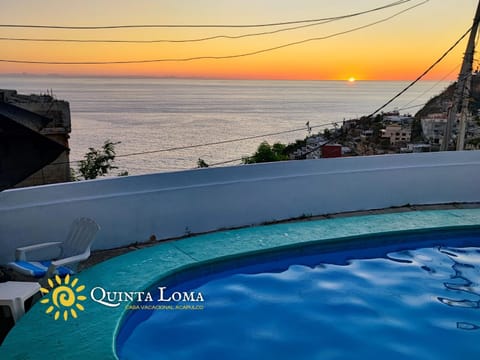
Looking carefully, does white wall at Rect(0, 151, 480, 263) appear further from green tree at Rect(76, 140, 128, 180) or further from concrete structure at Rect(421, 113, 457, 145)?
green tree at Rect(76, 140, 128, 180)

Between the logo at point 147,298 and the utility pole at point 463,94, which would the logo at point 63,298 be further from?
the utility pole at point 463,94

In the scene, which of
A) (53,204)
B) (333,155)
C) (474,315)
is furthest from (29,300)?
(333,155)

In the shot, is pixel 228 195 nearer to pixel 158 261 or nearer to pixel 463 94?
pixel 158 261

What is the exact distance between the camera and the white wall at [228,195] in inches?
182

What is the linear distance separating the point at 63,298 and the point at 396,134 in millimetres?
10232

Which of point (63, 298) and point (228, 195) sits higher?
point (228, 195)

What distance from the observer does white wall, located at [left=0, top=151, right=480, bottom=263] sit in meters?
4.63

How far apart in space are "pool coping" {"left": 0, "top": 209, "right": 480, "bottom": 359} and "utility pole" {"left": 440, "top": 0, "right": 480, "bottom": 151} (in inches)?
111

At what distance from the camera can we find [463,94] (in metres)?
8.70

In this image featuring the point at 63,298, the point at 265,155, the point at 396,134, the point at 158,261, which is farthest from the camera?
the point at 396,134

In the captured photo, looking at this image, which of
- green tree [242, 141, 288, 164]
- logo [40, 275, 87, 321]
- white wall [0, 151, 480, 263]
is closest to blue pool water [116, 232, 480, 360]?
logo [40, 275, 87, 321]

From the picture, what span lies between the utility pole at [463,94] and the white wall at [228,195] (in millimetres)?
2065

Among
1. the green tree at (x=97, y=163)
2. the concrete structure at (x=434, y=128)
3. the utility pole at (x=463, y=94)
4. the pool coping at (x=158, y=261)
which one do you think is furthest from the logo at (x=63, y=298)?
the concrete structure at (x=434, y=128)

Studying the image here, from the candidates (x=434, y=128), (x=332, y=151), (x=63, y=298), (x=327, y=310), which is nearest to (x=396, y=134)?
(x=434, y=128)
